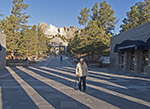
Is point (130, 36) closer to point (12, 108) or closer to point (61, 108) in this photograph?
point (61, 108)

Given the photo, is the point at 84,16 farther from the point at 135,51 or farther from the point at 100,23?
the point at 135,51

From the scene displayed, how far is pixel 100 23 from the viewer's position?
41156 millimetres

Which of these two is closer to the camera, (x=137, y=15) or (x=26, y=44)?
(x=26, y=44)

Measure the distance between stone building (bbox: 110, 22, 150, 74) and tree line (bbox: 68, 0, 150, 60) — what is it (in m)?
4.27

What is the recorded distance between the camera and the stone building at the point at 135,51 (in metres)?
11.2

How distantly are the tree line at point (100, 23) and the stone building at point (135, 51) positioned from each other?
4274 mm

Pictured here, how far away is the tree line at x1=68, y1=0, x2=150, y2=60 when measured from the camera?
20.8 metres

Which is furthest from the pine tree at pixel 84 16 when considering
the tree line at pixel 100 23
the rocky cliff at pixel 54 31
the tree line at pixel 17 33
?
the rocky cliff at pixel 54 31

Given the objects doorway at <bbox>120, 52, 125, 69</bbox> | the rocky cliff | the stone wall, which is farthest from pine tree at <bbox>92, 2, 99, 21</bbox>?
the rocky cliff

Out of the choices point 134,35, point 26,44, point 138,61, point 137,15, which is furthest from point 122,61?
point 137,15

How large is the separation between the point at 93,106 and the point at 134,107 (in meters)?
1.44

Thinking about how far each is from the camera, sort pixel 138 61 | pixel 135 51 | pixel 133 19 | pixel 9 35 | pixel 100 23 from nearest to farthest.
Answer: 1. pixel 138 61
2. pixel 135 51
3. pixel 9 35
4. pixel 133 19
5. pixel 100 23

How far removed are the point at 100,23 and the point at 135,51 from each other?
98.2ft

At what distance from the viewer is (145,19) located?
30.9 metres
